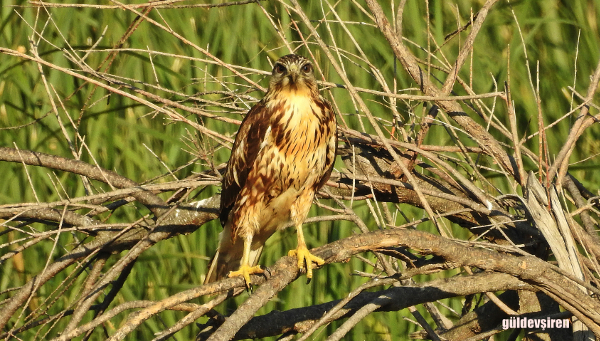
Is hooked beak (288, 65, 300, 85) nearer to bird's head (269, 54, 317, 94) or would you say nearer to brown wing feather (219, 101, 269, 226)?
bird's head (269, 54, 317, 94)

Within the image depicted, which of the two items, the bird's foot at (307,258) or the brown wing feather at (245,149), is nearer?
the bird's foot at (307,258)

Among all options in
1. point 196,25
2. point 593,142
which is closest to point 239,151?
point 196,25

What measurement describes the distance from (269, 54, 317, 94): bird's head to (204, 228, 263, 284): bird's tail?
38.6 inches

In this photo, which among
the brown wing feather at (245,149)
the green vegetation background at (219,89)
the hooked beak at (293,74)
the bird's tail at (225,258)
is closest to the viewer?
the hooked beak at (293,74)

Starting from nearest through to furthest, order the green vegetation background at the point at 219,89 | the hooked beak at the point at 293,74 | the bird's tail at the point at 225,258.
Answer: the hooked beak at the point at 293,74 → the bird's tail at the point at 225,258 → the green vegetation background at the point at 219,89

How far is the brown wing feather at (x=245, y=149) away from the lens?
12.5ft

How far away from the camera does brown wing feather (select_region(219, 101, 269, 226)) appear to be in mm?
3823

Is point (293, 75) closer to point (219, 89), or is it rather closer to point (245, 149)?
point (245, 149)

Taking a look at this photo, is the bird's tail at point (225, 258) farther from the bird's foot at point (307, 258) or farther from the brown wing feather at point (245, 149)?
the bird's foot at point (307, 258)

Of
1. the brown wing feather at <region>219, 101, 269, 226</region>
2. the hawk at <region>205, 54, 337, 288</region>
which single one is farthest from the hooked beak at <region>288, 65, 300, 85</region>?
the brown wing feather at <region>219, 101, 269, 226</region>

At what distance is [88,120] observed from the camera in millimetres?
5590

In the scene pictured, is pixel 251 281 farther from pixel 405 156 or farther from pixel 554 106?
pixel 554 106

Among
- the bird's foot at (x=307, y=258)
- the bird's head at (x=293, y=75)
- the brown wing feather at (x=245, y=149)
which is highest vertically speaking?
the bird's head at (x=293, y=75)

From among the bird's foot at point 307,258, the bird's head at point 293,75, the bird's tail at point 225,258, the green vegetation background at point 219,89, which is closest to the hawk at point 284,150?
the bird's head at point 293,75
